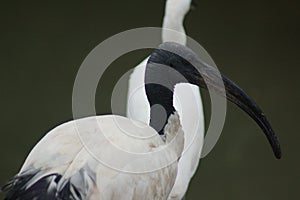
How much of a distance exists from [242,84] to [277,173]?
0.50m

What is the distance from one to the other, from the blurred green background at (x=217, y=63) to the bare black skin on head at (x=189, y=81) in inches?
68.3

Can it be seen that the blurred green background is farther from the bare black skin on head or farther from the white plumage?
the white plumage

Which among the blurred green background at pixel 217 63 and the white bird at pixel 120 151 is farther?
the blurred green background at pixel 217 63

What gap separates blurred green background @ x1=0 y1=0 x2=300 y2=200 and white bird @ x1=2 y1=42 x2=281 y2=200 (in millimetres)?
1781

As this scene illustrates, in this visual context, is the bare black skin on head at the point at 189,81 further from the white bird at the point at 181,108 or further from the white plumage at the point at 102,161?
the white bird at the point at 181,108

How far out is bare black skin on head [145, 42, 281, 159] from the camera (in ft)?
7.36

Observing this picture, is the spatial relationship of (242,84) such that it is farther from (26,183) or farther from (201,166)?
(26,183)

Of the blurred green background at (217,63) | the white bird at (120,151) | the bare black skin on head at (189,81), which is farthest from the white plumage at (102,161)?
the blurred green background at (217,63)

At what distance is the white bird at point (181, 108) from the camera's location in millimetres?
2881

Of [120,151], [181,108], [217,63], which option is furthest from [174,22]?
[120,151]

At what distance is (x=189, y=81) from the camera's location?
7.56ft

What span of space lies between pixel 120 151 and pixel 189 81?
0.41 meters

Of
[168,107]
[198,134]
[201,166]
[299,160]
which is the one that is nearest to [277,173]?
[299,160]

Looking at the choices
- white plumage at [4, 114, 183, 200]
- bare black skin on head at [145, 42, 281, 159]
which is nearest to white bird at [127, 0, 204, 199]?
bare black skin on head at [145, 42, 281, 159]
